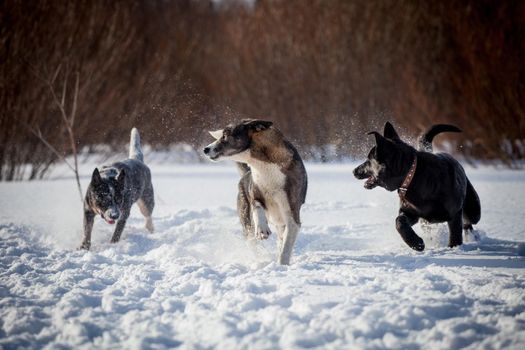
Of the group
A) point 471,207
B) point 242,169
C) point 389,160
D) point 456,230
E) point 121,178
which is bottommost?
point 456,230

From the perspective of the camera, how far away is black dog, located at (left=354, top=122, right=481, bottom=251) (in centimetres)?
470

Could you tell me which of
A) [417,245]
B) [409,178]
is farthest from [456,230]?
[409,178]

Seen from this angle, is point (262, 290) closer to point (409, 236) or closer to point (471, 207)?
point (409, 236)

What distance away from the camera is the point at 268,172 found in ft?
14.8

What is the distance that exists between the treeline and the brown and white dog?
6873mm

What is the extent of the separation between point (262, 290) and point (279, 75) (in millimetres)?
14728

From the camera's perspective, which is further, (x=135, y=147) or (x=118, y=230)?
(x=135, y=147)

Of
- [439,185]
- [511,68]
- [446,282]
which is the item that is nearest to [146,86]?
[511,68]

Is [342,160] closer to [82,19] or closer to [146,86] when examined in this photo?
[146,86]

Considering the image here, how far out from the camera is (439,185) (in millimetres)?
4707

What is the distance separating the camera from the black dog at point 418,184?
4695 millimetres

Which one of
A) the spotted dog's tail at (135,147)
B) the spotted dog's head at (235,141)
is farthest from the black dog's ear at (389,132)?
the spotted dog's tail at (135,147)

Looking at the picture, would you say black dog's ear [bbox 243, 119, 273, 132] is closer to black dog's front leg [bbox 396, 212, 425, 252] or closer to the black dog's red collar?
the black dog's red collar

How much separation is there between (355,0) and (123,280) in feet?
52.4
